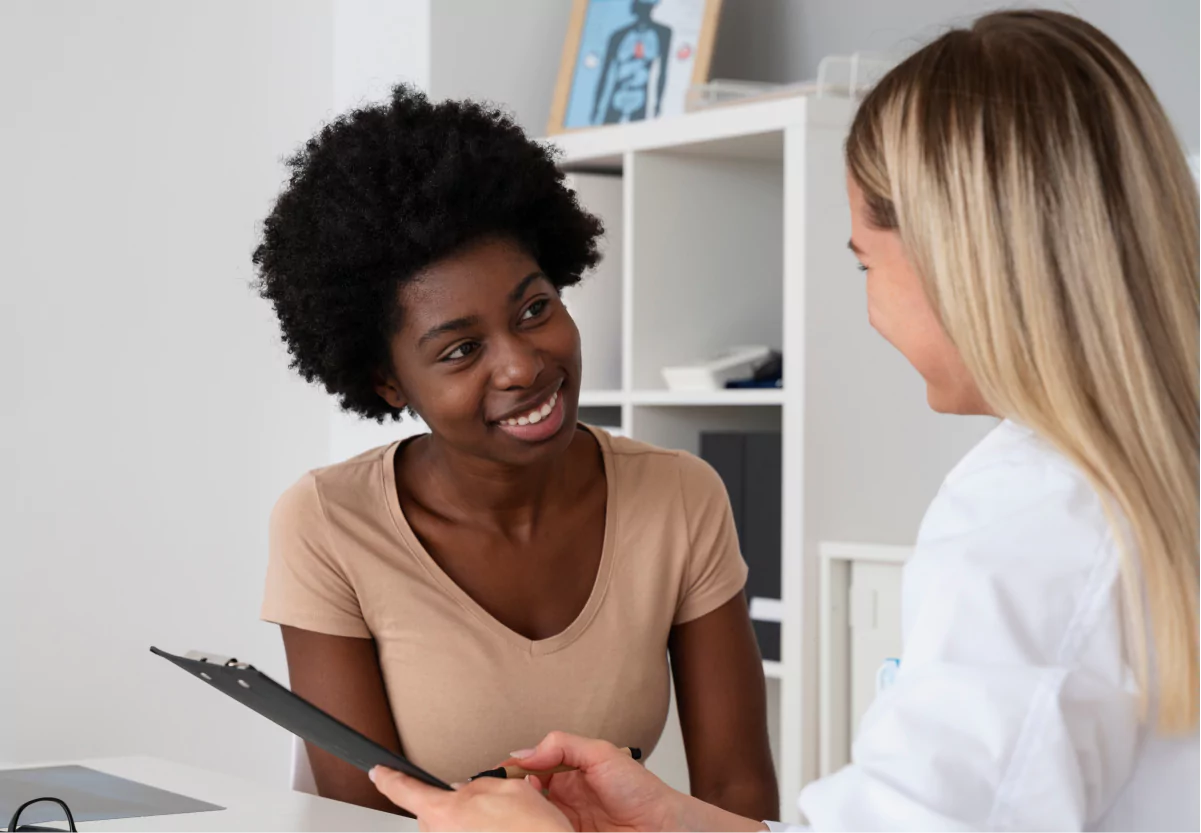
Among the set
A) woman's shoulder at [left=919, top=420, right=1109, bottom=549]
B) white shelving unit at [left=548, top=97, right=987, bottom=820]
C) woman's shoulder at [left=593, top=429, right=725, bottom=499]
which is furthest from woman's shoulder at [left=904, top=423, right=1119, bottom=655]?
white shelving unit at [left=548, top=97, right=987, bottom=820]

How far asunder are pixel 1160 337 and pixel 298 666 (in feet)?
3.51

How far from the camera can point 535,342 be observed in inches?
60.4

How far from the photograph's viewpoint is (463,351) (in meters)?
1.53

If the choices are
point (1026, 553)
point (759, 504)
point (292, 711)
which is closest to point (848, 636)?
point (759, 504)

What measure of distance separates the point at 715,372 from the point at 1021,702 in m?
1.90

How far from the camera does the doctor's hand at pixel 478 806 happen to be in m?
1.06

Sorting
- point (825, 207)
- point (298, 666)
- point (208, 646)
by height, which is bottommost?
point (208, 646)

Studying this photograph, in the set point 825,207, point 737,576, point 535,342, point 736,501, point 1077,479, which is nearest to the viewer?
point 1077,479

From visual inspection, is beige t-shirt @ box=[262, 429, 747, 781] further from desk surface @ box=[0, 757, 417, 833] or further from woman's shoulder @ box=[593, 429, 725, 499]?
desk surface @ box=[0, 757, 417, 833]

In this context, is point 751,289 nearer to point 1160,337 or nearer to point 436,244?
point 436,244

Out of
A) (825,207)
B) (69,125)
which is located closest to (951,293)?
(825,207)

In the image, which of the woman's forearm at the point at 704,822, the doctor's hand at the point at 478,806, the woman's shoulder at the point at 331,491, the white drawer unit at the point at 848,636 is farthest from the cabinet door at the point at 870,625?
the doctor's hand at the point at 478,806

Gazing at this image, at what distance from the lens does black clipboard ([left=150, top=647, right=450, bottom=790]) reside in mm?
977

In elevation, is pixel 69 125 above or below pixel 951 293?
above
